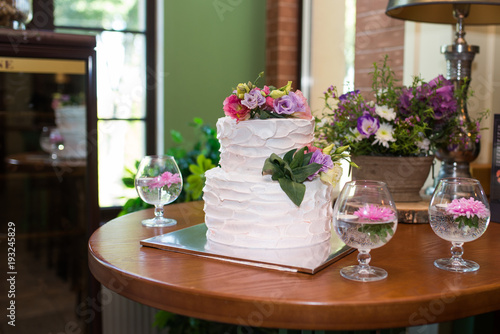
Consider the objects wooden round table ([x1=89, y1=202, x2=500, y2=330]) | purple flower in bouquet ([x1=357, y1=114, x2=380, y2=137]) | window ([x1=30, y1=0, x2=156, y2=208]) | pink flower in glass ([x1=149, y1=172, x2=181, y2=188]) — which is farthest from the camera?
window ([x1=30, y1=0, x2=156, y2=208])

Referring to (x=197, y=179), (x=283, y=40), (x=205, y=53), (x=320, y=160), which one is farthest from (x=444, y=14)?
(x=205, y=53)

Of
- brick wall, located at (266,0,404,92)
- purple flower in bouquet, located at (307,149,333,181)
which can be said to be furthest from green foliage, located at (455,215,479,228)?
brick wall, located at (266,0,404,92)

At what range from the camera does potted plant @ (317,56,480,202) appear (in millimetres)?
1490

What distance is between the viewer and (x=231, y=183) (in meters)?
1.12

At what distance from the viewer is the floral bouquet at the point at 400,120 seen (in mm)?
1485

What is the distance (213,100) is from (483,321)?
2.11 meters

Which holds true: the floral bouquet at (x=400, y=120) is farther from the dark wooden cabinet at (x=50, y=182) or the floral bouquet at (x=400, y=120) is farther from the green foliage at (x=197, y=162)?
the dark wooden cabinet at (x=50, y=182)

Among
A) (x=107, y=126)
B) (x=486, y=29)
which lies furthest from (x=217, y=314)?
(x=107, y=126)

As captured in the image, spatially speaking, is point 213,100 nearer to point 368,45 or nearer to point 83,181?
point 368,45

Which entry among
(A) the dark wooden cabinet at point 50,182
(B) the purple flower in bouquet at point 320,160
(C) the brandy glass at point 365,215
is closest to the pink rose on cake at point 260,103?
(B) the purple flower in bouquet at point 320,160

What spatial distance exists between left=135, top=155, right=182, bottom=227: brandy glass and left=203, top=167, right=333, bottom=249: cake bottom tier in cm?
24

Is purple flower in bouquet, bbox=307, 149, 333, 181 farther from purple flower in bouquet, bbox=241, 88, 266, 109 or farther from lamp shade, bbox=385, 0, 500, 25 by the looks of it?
lamp shade, bbox=385, 0, 500, 25

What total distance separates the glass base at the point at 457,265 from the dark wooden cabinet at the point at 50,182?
1.53 meters

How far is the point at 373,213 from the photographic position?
3.03ft
